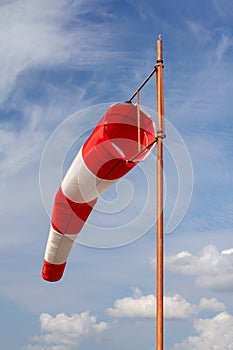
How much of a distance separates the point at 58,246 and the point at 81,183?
4326mm

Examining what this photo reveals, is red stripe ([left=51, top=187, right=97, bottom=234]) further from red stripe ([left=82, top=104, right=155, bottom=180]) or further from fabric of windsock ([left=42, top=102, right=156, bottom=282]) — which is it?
red stripe ([left=82, top=104, right=155, bottom=180])

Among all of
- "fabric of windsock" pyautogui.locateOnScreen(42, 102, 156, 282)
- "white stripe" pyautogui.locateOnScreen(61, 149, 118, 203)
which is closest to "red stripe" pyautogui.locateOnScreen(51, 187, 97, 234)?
"fabric of windsock" pyautogui.locateOnScreen(42, 102, 156, 282)

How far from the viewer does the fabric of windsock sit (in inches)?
396

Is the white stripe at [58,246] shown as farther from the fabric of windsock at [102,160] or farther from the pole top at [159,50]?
the pole top at [159,50]

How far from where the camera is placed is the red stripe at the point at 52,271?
17.1 meters

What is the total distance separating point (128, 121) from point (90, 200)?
3.23 metres

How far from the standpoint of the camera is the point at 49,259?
1672 centimetres

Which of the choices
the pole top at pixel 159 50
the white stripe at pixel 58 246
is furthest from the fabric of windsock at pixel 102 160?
the pole top at pixel 159 50

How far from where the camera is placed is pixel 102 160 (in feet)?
35.2

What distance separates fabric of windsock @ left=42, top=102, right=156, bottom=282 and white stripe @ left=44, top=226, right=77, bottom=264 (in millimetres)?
456

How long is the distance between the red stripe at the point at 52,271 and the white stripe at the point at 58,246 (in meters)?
0.27

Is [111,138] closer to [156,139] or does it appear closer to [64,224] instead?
[156,139]

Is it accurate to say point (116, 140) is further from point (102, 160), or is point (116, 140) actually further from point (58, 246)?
point (58, 246)

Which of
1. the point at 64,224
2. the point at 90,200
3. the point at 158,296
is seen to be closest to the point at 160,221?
the point at 158,296
